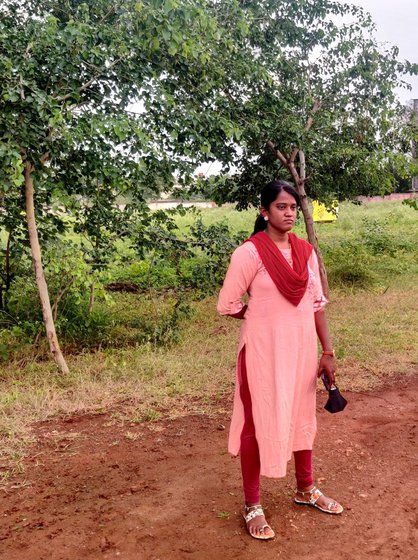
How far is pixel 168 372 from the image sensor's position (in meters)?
5.53

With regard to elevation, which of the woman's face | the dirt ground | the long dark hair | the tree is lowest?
the dirt ground

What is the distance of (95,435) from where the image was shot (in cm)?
425

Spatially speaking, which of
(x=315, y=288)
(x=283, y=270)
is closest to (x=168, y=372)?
(x=315, y=288)

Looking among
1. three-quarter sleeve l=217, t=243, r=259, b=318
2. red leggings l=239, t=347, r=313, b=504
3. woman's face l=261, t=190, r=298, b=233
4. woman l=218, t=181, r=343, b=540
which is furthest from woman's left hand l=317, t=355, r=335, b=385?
woman's face l=261, t=190, r=298, b=233

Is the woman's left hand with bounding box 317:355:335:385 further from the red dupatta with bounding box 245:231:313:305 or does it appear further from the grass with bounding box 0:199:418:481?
the grass with bounding box 0:199:418:481

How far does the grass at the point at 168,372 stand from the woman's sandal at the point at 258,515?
156 centimetres

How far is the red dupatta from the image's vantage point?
9.04 ft

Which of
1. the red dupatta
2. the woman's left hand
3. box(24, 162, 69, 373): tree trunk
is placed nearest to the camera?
the red dupatta

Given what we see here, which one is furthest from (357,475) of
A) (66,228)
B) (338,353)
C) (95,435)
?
(66,228)

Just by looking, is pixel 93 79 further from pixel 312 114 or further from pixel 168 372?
pixel 312 114

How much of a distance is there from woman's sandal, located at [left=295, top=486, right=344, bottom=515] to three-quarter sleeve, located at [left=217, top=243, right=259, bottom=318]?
1.07 meters

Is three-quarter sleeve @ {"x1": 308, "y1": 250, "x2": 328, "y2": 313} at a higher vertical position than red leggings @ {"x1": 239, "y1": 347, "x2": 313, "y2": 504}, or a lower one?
higher

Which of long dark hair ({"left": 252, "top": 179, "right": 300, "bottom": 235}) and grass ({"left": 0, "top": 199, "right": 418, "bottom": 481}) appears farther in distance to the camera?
grass ({"left": 0, "top": 199, "right": 418, "bottom": 481})

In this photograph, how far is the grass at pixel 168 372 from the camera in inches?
185
